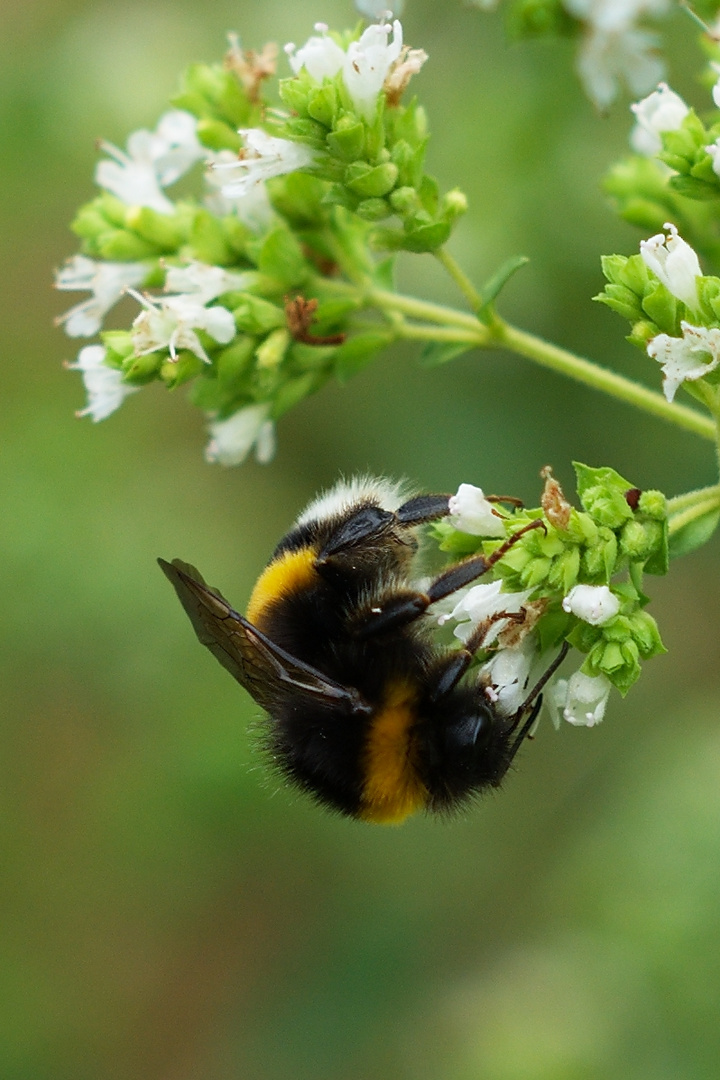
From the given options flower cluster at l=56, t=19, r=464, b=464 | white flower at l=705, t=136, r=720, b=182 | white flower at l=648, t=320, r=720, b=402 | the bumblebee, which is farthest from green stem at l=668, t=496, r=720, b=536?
flower cluster at l=56, t=19, r=464, b=464

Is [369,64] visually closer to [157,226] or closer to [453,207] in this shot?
[453,207]

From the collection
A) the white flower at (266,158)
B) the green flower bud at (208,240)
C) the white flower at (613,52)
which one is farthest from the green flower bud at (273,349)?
the white flower at (613,52)

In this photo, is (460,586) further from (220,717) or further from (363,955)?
(363,955)

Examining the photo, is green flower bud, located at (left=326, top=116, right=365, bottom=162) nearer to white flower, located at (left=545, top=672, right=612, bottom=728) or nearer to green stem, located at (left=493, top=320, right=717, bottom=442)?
green stem, located at (left=493, top=320, right=717, bottom=442)

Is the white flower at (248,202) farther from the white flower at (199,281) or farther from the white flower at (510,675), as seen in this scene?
the white flower at (510,675)

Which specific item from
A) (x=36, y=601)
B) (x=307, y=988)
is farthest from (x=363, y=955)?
(x=36, y=601)

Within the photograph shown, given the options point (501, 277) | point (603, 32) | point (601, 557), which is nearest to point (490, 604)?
point (601, 557)
